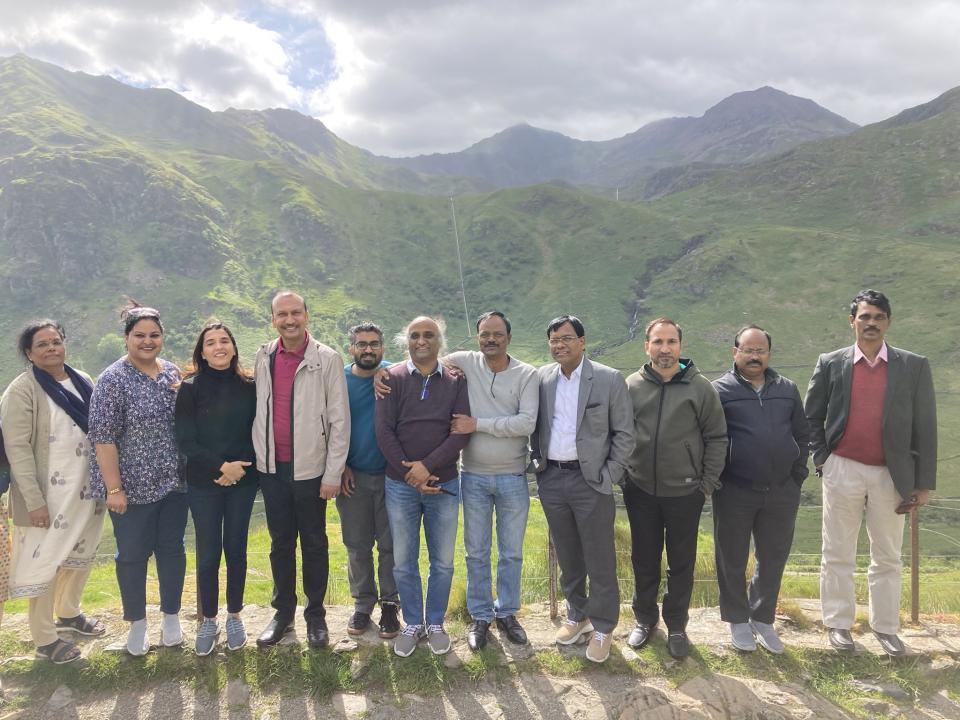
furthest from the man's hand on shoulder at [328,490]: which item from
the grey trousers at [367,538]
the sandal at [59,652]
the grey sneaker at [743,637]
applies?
the grey sneaker at [743,637]

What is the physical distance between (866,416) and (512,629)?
12.8ft

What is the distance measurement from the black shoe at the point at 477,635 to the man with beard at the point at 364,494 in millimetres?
726

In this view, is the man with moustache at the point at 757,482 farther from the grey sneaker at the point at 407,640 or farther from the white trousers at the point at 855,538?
the grey sneaker at the point at 407,640

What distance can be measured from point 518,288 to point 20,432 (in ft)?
370

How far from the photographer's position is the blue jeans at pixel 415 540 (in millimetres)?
5055

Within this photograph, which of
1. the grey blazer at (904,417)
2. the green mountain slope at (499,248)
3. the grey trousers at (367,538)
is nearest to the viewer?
the grey blazer at (904,417)

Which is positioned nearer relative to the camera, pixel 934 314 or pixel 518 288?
pixel 934 314

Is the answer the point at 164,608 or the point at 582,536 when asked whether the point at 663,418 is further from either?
the point at 164,608

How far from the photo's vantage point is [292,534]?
5145 millimetres

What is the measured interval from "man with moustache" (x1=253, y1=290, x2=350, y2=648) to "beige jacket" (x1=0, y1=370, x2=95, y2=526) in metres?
1.88

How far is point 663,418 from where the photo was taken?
5.00 m

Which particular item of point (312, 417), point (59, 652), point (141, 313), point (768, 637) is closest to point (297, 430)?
point (312, 417)

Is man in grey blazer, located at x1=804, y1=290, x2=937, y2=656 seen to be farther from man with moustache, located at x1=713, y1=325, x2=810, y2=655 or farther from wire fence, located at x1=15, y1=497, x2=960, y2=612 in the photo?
wire fence, located at x1=15, y1=497, x2=960, y2=612

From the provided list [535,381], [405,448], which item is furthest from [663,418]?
[405,448]
